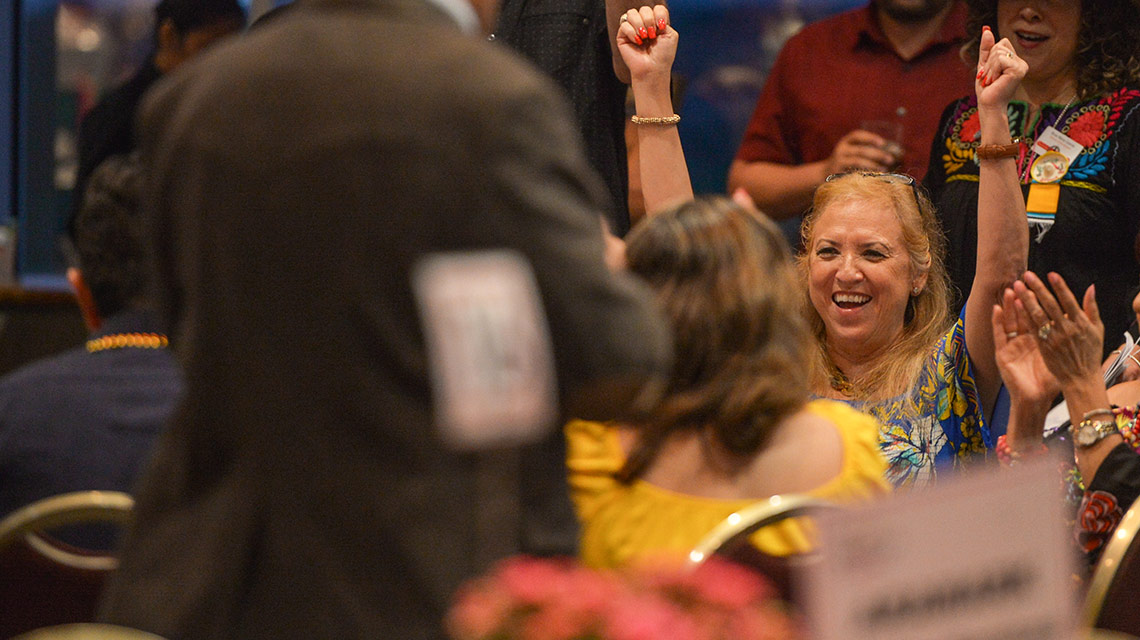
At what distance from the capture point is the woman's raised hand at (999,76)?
2.57 metres

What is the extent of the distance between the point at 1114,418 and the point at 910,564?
163cm

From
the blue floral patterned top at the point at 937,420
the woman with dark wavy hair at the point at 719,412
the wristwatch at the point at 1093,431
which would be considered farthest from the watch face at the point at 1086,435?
the woman with dark wavy hair at the point at 719,412

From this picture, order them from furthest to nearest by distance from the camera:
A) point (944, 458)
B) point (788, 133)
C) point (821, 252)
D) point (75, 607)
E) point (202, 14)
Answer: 1. point (202, 14)
2. point (788, 133)
3. point (821, 252)
4. point (944, 458)
5. point (75, 607)

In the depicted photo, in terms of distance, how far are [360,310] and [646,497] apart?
61 cm

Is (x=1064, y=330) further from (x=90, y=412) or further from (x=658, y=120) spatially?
(x=90, y=412)

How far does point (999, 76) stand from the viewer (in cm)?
258

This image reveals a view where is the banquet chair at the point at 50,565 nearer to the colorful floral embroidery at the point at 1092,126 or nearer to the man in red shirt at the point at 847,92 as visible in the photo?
the colorful floral embroidery at the point at 1092,126

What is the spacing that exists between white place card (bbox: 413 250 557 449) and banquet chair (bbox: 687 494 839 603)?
12.9 inches

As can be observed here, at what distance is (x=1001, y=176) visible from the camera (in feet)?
8.41

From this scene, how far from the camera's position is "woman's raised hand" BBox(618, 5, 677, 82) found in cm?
262

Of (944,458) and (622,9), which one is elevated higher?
(622,9)

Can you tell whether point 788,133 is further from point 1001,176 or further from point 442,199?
point 442,199

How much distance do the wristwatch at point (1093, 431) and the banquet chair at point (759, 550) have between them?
1.03 meters

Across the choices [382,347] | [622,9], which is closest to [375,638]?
[382,347]
